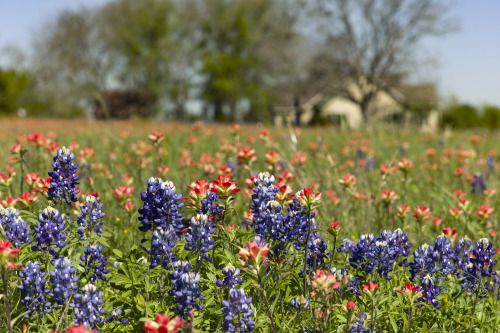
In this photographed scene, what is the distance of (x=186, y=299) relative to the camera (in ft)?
6.15

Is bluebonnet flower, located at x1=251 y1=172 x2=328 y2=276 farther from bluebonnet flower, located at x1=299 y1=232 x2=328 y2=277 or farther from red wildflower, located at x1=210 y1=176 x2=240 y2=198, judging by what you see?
red wildflower, located at x1=210 y1=176 x2=240 y2=198

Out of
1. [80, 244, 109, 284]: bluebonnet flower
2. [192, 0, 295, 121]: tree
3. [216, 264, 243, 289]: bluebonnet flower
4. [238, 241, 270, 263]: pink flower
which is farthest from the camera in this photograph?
[192, 0, 295, 121]: tree

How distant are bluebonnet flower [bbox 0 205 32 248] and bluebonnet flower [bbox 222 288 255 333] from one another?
1.10 meters

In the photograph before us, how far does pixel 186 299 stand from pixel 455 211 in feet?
8.29

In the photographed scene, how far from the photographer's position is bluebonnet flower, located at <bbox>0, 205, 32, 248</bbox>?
216 cm

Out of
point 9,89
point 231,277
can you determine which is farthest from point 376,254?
point 9,89

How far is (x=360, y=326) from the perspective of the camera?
201cm

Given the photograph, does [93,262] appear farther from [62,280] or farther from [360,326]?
[360,326]

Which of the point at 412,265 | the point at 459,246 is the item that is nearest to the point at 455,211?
the point at 459,246

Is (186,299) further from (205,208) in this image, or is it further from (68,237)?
(68,237)

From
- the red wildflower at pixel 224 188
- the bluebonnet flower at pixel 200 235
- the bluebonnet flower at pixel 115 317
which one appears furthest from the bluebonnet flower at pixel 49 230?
the red wildflower at pixel 224 188

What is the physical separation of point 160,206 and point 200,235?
245 millimetres

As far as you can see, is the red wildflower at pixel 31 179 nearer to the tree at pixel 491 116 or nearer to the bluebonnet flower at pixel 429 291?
the bluebonnet flower at pixel 429 291

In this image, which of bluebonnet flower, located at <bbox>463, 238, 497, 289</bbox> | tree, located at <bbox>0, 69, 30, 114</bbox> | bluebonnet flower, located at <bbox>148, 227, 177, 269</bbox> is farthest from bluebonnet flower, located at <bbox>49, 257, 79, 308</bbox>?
tree, located at <bbox>0, 69, 30, 114</bbox>
